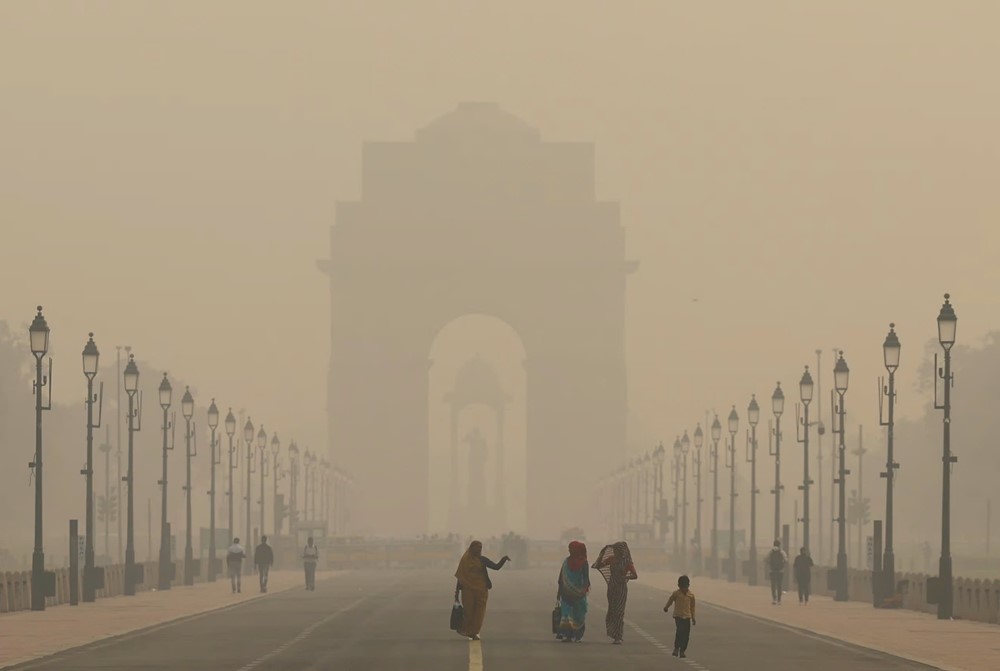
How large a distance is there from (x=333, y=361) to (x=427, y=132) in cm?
1765

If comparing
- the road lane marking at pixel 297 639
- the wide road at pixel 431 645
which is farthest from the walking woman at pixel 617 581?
the road lane marking at pixel 297 639

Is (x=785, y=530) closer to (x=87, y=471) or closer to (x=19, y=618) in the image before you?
(x=87, y=471)

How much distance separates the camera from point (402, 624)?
47500 millimetres

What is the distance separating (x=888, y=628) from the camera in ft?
151

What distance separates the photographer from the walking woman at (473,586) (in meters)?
39.2

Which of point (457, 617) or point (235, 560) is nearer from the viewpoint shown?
point (457, 617)

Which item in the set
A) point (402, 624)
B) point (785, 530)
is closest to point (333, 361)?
point (785, 530)

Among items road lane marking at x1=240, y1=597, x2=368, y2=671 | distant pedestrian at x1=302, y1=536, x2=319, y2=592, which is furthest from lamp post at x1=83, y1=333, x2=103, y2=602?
distant pedestrian at x1=302, y1=536, x2=319, y2=592

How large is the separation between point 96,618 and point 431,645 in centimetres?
1326

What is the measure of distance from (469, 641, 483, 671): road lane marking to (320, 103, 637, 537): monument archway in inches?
5647

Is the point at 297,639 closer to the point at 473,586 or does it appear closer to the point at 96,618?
the point at 473,586

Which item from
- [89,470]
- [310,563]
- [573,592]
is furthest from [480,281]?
[573,592]

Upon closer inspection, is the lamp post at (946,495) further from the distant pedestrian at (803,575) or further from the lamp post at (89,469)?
the lamp post at (89,469)

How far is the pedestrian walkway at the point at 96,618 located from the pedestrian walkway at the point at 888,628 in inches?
470
